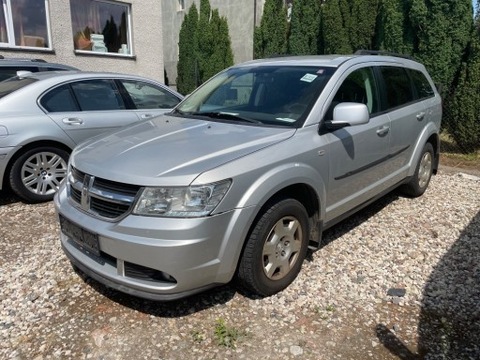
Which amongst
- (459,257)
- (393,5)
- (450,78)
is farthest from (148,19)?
(459,257)

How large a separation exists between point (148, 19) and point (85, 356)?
10.9m

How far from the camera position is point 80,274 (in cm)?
345

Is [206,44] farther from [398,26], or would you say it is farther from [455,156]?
[455,156]

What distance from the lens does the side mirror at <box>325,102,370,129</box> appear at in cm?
321

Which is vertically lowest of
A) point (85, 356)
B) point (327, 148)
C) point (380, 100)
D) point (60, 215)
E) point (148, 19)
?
point (85, 356)

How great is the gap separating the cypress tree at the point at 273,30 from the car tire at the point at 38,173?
891 centimetres

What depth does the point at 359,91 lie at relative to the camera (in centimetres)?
395

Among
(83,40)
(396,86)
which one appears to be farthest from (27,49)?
(396,86)

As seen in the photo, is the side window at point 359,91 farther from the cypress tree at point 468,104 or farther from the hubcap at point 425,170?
the cypress tree at point 468,104

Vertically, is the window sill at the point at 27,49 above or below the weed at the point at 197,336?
above

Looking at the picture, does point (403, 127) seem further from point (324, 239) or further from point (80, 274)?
point (80, 274)

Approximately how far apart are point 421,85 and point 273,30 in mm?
8367

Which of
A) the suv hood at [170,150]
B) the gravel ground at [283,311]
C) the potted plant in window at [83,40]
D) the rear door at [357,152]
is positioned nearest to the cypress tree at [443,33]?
the rear door at [357,152]

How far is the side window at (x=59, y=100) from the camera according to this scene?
5012 mm
